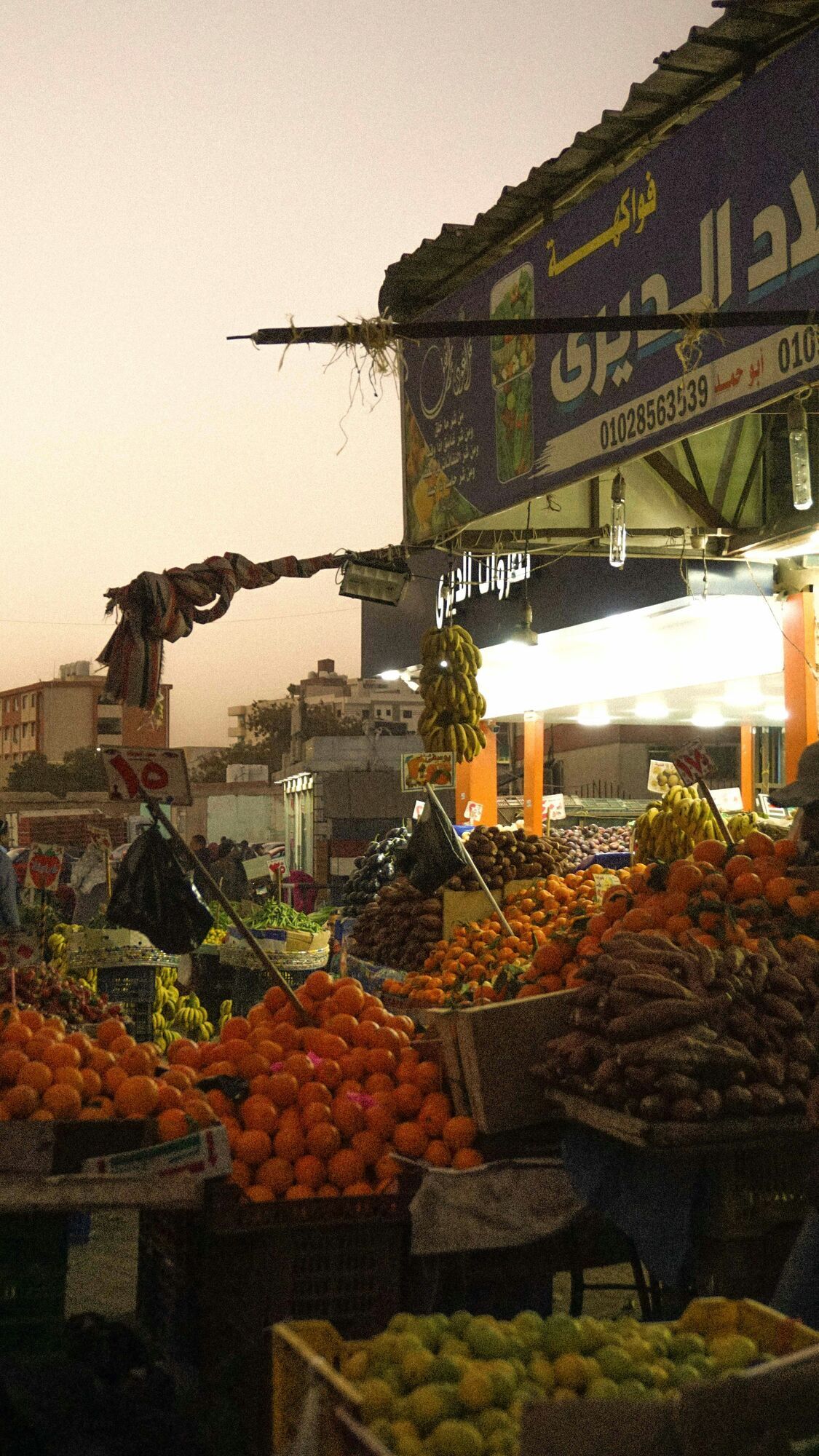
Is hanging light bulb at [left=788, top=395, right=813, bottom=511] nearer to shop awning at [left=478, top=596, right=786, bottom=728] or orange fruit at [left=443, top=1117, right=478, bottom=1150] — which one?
orange fruit at [left=443, top=1117, right=478, bottom=1150]

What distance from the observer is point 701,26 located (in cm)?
417

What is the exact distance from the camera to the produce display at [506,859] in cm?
816

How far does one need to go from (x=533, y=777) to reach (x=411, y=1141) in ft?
33.1

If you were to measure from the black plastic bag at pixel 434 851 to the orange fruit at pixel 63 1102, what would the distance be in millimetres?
3502

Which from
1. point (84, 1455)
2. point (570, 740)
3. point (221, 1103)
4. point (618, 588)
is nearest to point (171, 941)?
point (221, 1103)

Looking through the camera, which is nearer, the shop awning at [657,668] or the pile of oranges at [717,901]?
the pile of oranges at [717,901]

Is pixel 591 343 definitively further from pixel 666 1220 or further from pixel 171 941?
pixel 171 941

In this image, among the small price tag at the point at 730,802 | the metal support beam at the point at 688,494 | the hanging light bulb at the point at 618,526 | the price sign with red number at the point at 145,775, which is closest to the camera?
the price sign with red number at the point at 145,775

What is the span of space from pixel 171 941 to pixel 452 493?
8.28 feet

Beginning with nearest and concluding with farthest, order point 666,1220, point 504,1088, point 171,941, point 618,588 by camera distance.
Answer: point 666,1220 → point 504,1088 → point 171,941 → point 618,588

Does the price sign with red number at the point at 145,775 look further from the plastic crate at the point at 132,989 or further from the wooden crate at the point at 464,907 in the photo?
the plastic crate at the point at 132,989

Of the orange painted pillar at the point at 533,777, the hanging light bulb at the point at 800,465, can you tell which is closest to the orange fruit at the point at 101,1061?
the hanging light bulb at the point at 800,465

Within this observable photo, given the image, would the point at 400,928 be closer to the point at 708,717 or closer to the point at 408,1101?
the point at 408,1101

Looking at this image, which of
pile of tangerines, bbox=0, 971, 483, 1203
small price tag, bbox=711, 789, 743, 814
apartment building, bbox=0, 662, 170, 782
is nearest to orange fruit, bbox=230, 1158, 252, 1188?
pile of tangerines, bbox=0, 971, 483, 1203
